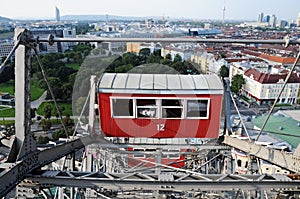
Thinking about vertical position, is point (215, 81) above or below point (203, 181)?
above

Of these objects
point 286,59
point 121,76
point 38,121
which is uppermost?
point 121,76

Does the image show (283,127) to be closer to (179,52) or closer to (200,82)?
(200,82)

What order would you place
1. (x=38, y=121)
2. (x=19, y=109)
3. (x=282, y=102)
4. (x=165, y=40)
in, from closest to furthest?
(x=19, y=109)
(x=165, y=40)
(x=38, y=121)
(x=282, y=102)

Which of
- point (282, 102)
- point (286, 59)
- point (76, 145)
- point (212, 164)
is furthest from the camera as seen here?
point (286, 59)

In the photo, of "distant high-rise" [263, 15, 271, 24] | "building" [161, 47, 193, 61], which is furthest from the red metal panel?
"distant high-rise" [263, 15, 271, 24]

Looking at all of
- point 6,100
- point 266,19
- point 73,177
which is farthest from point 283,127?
point 266,19

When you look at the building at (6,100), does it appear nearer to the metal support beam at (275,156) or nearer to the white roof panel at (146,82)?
the white roof panel at (146,82)

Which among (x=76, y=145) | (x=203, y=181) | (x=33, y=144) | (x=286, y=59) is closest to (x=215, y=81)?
(x=76, y=145)

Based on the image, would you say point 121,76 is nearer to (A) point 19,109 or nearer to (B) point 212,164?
(B) point 212,164
